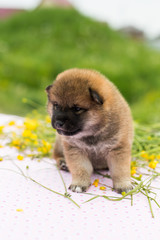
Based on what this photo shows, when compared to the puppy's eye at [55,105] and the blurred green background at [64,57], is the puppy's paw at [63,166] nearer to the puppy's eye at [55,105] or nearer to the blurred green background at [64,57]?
the puppy's eye at [55,105]

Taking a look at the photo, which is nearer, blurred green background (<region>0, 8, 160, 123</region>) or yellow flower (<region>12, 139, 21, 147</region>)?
yellow flower (<region>12, 139, 21, 147</region>)

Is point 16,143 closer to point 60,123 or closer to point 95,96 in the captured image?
point 60,123

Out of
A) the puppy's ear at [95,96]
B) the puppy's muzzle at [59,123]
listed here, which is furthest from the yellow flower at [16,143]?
the puppy's ear at [95,96]

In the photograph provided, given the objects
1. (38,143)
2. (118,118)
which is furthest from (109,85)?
(38,143)

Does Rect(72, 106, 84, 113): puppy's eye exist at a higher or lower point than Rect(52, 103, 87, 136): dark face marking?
higher

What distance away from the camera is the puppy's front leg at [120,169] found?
2543 millimetres

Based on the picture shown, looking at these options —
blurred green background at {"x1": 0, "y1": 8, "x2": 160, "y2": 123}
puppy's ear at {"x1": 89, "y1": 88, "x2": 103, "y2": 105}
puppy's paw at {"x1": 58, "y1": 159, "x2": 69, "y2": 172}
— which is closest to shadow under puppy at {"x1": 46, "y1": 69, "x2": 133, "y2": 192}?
puppy's ear at {"x1": 89, "y1": 88, "x2": 103, "y2": 105}

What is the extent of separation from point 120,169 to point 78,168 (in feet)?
1.14

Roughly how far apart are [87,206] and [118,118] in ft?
2.52

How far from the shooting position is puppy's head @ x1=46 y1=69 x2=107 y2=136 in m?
2.35

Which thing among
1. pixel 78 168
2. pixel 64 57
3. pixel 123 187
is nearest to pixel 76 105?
pixel 78 168

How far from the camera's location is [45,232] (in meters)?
1.94

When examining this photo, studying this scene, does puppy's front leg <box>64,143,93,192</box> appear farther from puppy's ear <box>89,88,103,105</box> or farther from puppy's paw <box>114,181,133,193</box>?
puppy's ear <box>89,88,103,105</box>

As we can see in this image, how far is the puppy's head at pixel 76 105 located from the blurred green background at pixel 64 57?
185 inches
